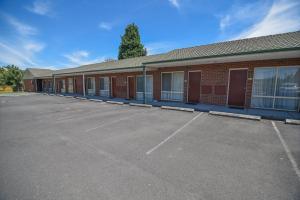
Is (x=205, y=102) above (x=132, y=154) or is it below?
above

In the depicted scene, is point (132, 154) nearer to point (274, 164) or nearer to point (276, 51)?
point (274, 164)

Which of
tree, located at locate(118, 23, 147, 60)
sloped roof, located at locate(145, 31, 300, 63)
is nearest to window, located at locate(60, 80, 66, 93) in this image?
tree, located at locate(118, 23, 147, 60)

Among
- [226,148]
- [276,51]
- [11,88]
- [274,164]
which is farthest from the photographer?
[11,88]

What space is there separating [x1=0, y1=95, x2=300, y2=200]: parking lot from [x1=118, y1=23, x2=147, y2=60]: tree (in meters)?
Result: 33.8

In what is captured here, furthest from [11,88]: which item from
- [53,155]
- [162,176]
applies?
[162,176]

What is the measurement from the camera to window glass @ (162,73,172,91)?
12.6 metres

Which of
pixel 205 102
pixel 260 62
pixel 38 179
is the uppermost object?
pixel 260 62

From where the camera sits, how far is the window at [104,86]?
700 inches

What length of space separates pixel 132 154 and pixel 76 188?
153 cm

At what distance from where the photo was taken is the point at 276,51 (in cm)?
652

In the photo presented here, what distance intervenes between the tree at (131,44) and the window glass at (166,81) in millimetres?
26585

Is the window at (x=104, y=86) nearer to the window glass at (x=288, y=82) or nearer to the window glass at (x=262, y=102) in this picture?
the window glass at (x=262, y=102)

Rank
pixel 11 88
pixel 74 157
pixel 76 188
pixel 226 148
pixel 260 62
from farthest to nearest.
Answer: pixel 11 88
pixel 260 62
pixel 226 148
pixel 74 157
pixel 76 188

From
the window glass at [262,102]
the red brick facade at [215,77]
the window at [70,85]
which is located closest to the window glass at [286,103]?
the window glass at [262,102]
